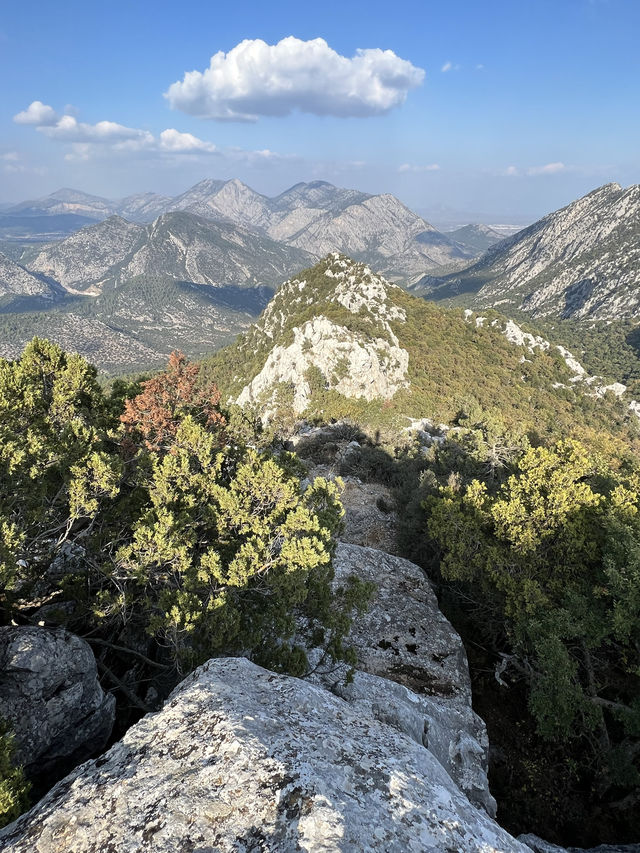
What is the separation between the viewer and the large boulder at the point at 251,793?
19.4 ft

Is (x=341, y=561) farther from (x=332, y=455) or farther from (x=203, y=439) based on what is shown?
(x=332, y=455)

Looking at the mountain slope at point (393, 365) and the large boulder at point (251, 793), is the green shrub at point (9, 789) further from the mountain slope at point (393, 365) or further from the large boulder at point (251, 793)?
the mountain slope at point (393, 365)

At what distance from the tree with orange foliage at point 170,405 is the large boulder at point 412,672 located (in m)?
10.1

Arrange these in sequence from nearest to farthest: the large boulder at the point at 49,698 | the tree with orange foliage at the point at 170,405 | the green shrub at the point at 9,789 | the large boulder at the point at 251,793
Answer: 1. the large boulder at the point at 251,793
2. the green shrub at the point at 9,789
3. the large boulder at the point at 49,698
4. the tree with orange foliage at the point at 170,405

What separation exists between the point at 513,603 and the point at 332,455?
107 feet

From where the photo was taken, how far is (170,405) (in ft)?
53.6

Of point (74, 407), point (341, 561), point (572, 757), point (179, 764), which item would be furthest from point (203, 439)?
point (572, 757)

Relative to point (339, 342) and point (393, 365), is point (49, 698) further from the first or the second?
point (393, 365)

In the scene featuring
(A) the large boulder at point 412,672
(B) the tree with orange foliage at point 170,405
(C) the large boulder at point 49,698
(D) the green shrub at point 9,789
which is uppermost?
(B) the tree with orange foliage at point 170,405

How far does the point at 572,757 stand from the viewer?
18.8 meters

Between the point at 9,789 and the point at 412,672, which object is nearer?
the point at 9,789

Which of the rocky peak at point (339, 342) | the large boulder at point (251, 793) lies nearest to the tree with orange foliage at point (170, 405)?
the large boulder at point (251, 793)

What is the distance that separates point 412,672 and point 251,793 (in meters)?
14.1

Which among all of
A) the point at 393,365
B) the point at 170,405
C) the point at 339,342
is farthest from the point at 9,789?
the point at 393,365
